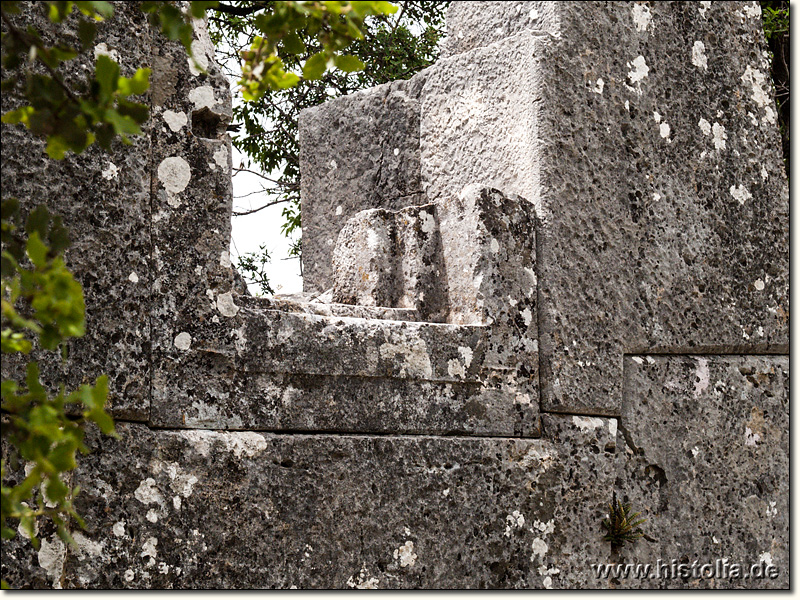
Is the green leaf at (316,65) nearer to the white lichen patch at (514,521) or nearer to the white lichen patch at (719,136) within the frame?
the white lichen patch at (514,521)

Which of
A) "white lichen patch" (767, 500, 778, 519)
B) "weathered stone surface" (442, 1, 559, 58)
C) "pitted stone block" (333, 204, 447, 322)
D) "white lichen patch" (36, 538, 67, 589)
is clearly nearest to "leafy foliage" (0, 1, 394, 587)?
"white lichen patch" (36, 538, 67, 589)

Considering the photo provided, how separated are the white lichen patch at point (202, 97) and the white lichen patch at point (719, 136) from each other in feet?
6.21

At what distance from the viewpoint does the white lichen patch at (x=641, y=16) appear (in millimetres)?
3650

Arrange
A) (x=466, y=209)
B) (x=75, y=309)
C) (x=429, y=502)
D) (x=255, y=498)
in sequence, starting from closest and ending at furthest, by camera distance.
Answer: (x=75, y=309) < (x=255, y=498) < (x=429, y=502) < (x=466, y=209)

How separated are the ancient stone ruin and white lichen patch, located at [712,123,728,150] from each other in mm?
11

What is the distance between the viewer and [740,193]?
149 inches

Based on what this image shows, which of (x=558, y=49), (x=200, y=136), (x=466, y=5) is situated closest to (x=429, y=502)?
(x=200, y=136)

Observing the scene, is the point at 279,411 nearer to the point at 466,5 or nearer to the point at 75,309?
the point at 75,309

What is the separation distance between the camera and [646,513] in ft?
11.0

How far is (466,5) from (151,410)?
2069 mm

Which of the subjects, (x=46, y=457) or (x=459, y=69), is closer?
(x=46, y=457)

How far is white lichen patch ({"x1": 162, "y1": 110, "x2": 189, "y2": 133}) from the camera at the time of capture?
2.74 metres

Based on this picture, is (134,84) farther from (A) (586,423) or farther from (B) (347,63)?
(A) (586,423)

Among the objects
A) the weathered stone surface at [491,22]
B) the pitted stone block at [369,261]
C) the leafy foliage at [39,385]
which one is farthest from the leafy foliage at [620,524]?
the leafy foliage at [39,385]
